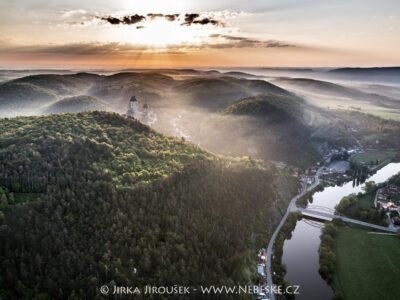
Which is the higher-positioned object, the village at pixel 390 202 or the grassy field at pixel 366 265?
the village at pixel 390 202

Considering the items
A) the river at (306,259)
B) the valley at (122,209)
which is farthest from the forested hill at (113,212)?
the river at (306,259)

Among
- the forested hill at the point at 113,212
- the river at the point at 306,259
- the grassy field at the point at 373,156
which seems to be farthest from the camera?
the grassy field at the point at 373,156

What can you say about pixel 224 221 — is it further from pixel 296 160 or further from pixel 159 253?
pixel 296 160

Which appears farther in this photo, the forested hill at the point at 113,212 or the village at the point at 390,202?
the village at the point at 390,202

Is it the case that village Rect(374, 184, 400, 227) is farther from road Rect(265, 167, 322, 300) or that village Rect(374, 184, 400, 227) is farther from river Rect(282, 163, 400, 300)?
road Rect(265, 167, 322, 300)

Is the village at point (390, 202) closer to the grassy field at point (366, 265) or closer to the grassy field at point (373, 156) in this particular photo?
the grassy field at point (366, 265)

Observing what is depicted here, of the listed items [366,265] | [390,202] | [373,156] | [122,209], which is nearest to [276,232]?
[366,265]
